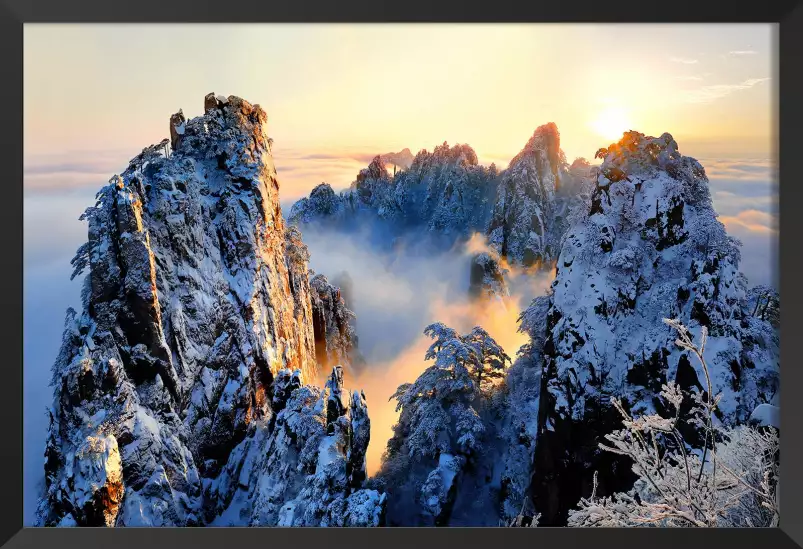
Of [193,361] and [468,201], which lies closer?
[193,361]

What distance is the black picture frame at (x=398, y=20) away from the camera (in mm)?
4117

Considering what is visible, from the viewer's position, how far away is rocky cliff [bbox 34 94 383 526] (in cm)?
553

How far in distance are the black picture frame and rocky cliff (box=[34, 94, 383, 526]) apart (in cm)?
109

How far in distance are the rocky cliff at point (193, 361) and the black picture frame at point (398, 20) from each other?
109 centimetres

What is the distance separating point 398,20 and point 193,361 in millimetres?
4331

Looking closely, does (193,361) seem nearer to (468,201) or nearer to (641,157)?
(468,201)

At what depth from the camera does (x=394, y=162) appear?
261 inches

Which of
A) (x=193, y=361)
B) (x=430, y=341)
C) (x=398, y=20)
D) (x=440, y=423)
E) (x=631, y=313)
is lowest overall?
(x=440, y=423)

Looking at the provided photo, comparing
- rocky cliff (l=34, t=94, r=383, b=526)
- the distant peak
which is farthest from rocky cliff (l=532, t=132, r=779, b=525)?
rocky cliff (l=34, t=94, r=383, b=526)

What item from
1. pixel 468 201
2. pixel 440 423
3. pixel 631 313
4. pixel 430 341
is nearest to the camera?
pixel 631 313

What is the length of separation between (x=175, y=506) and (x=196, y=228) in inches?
121

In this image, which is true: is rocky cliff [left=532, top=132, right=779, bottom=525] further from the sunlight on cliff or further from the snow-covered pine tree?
the snow-covered pine tree

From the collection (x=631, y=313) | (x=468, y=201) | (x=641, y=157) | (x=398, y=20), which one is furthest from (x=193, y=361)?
(x=641, y=157)

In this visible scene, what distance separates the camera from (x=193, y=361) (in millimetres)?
6426
